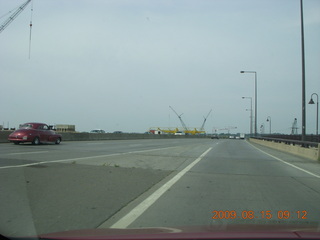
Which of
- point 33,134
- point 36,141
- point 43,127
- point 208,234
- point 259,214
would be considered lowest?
point 259,214

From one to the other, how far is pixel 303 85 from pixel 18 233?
2245 centimetres

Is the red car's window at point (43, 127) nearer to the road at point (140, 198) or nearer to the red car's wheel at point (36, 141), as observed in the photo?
the red car's wheel at point (36, 141)

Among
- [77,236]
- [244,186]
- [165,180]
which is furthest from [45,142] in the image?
[77,236]

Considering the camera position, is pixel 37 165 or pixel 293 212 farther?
pixel 37 165

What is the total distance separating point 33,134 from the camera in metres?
24.2

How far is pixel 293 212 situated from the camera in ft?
21.9

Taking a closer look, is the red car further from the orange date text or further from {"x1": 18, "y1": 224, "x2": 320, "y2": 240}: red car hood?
{"x1": 18, "y1": 224, "x2": 320, "y2": 240}: red car hood

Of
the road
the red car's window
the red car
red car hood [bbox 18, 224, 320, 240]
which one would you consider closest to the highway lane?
the road

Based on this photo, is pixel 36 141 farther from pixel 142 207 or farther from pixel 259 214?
pixel 259 214

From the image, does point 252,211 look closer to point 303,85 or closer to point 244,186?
point 244,186

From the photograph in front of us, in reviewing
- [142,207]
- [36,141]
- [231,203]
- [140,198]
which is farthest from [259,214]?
[36,141]

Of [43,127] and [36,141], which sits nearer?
[36,141]

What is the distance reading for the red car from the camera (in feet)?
77.9

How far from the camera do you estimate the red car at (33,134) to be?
23.7m
